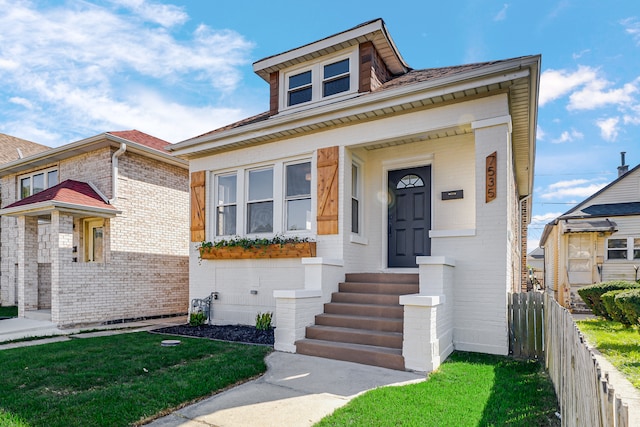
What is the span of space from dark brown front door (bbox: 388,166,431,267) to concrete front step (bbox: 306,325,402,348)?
2521mm

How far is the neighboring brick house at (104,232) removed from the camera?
8719 mm

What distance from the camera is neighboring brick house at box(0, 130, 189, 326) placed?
8.72m

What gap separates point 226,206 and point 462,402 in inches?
265

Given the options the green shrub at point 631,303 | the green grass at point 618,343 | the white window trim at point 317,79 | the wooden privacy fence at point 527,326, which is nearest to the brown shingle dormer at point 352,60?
the white window trim at point 317,79

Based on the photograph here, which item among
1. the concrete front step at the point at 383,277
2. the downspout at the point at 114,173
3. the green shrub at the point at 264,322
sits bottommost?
the green shrub at the point at 264,322

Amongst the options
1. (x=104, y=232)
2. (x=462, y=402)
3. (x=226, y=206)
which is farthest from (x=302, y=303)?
(x=104, y=232)

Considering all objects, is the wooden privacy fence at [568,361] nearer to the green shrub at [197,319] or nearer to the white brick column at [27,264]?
the green shrub at [197,319]

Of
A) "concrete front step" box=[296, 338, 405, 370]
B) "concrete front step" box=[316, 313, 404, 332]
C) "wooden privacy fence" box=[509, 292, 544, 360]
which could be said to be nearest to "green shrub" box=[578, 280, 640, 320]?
"wooden privacy fence" box=[509, 292, 544, 360]

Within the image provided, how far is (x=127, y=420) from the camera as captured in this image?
10.5ft

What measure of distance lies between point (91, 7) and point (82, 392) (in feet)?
24.3

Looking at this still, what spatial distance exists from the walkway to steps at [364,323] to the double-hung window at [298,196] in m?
1.64

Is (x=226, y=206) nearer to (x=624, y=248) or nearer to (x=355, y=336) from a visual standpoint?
(x=355, y=336)

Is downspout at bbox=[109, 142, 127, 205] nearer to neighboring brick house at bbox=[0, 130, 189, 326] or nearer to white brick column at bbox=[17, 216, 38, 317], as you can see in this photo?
neighboring brick house at bbox=[0, 130, 189, 326]

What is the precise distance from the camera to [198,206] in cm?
898
